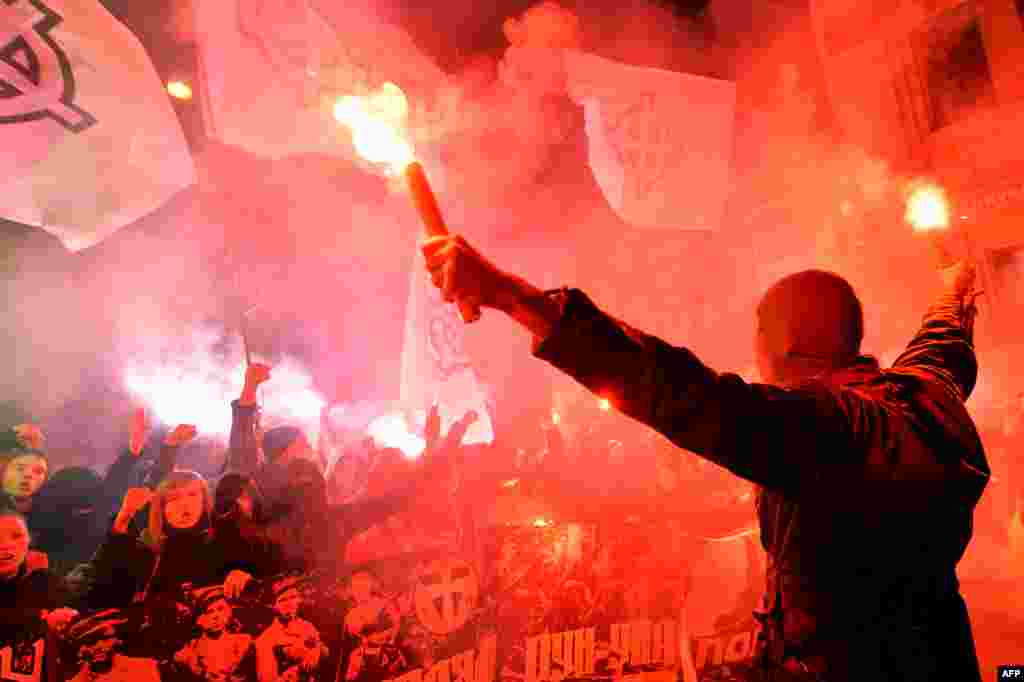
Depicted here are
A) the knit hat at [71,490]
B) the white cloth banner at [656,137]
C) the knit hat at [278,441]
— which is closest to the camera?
the knit hat at [71,490]

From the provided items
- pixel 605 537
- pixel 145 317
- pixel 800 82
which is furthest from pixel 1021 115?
pixel 145 317

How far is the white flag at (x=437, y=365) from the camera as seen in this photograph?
6887 millimetres

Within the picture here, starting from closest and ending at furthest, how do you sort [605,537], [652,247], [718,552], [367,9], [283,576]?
[283,576]
[605,537]
[718,552]
[367,9]
[652,247]

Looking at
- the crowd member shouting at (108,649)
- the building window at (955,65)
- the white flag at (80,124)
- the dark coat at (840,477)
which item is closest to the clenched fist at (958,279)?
the dark coat at (840,477)

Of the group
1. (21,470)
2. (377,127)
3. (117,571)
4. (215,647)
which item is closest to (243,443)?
(21,470)

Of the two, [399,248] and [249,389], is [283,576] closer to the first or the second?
[249,389]

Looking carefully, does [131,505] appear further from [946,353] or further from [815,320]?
[946,353]

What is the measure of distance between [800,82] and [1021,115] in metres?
2.78

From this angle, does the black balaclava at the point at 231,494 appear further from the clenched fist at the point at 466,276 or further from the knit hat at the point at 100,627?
the clenched fist at the point at 466,276

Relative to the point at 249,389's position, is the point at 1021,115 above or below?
above

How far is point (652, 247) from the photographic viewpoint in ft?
34.3

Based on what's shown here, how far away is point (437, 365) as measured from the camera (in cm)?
693

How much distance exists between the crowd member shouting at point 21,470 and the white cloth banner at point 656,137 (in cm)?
564

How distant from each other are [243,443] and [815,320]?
4.02 meters
